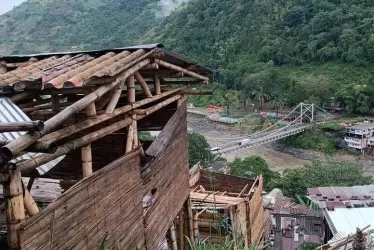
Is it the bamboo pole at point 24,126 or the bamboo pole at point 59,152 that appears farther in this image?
the bamboo pole at point 59,152

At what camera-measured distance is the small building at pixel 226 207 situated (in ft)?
17.0

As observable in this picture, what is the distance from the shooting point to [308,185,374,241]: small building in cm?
933

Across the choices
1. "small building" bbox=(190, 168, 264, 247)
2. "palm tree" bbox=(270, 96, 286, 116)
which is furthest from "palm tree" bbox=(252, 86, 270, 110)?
"small building" bbox=(190, 168, 264, 247)

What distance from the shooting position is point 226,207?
5.40m

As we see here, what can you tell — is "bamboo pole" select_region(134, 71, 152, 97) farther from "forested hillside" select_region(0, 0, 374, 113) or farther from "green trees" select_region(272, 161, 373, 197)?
"forested hillside" select_region(0, 0, 374, 113)

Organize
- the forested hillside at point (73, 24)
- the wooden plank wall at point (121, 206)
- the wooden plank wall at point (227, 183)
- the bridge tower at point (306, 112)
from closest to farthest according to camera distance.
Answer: the wooden plank wall at point (121, 206) < the wooden plank wall at point (227, 183) < the bridge tower at point (306, 112) < the forested hillside at point (73, 24)

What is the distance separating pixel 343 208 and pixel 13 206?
382 inches

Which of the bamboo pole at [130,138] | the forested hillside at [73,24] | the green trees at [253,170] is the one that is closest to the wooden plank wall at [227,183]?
the bamboo pole at [130,138]

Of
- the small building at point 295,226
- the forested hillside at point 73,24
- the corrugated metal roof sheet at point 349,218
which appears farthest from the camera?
the forested hillside at point 73,24

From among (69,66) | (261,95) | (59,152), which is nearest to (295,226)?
(69,66)

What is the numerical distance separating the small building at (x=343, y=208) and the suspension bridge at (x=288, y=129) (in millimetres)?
10547

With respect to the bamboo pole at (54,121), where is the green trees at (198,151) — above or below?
below

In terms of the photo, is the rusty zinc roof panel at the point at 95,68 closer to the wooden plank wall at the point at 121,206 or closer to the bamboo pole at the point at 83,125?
the bamboo pole at the point at 83,125

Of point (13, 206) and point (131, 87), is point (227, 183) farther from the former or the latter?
point (13, 206)
